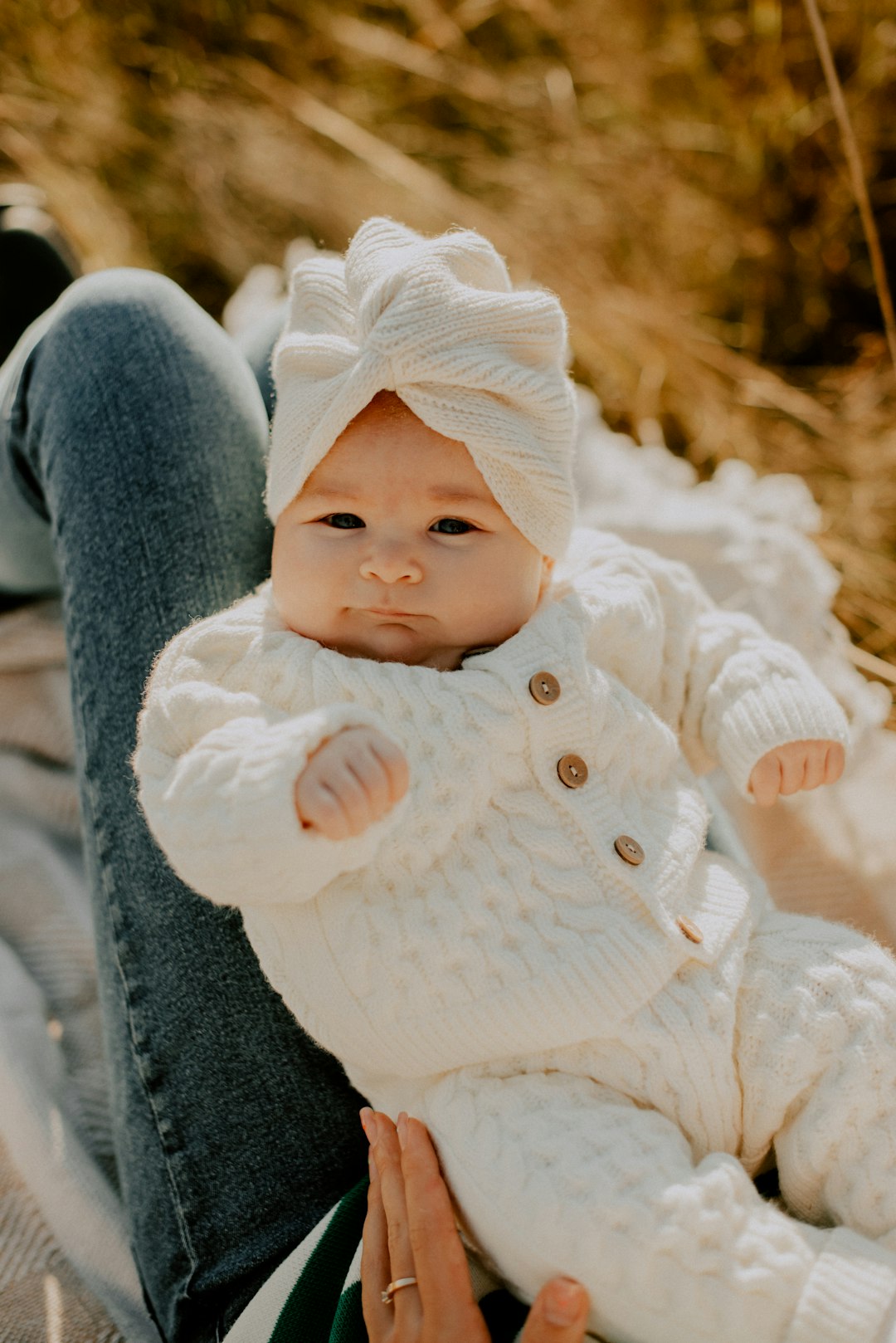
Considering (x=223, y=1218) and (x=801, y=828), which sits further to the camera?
(x=801, y=828)

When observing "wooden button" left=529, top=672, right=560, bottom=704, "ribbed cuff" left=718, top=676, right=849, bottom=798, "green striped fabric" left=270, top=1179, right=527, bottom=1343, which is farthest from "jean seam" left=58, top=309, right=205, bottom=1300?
"ribbed cuff" left=718, top=676, right=849, bottom=798

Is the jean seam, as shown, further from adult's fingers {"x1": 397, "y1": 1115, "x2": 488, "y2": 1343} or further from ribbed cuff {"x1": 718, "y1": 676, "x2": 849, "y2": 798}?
ribbed cuff {"x1": 718, "y1": 676, "x2": 849, "y2": 798}

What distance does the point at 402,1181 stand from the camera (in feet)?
3.42

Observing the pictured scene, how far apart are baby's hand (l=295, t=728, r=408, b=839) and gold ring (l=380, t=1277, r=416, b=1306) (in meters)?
0.45

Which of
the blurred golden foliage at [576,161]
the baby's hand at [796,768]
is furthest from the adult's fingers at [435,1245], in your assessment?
the blurred golden foliage at [576,161]

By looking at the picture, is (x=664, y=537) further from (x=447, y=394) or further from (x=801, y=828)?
(x=447, y=394)

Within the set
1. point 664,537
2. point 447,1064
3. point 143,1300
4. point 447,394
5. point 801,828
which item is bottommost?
point 143,1300

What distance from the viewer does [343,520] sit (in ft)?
3.84

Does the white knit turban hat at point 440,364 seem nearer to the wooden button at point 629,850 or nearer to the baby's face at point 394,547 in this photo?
the baby's face at point 394,547

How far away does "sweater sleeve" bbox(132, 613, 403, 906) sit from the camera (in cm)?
93

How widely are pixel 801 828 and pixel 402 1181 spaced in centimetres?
99

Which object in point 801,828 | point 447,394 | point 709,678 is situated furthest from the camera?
point 801,828

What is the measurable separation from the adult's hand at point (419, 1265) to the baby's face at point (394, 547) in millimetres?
518

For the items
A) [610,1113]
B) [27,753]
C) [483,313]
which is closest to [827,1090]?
[610,1113]
